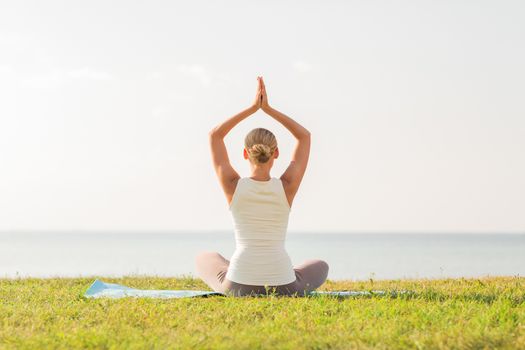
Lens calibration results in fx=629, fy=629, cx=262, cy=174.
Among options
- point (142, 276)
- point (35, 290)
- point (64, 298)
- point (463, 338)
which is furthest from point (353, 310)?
point (142, 276)

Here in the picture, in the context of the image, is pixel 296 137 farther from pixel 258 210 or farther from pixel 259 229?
pixel 259 229

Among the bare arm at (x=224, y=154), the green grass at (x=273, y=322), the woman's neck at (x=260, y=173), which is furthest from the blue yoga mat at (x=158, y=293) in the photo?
the woman's neck at (x=260, y=173)

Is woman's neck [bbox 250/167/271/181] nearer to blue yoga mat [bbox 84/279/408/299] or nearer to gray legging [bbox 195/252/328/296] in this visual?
gray legging [bbox 195/252/328/296]

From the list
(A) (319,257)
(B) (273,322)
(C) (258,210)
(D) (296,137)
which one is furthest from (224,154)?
(A) (319,257)

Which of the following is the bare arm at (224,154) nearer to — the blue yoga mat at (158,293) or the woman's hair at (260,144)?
the woman's hair at (260,144)

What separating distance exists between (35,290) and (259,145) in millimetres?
3839

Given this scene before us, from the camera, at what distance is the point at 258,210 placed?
6.35 metres

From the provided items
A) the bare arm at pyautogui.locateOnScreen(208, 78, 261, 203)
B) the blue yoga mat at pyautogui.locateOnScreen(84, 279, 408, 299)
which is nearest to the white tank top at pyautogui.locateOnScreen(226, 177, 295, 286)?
the bare arm at pyautogui.locateOnScreen(208, 78, 261, 203)

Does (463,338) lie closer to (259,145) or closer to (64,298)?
(259,145)

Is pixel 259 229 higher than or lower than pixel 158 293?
higher

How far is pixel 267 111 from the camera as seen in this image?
668cm

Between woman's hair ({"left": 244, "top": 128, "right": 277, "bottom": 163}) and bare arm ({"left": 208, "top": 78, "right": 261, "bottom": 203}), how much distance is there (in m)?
0.29

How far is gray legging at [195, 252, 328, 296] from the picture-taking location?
644 centimetres

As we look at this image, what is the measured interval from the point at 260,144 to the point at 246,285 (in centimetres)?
145
